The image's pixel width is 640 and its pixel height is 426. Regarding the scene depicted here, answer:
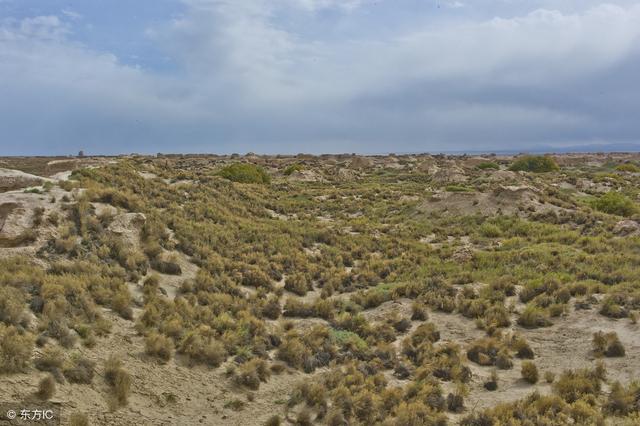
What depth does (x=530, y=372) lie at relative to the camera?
10.8m

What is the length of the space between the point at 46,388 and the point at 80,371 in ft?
2.66

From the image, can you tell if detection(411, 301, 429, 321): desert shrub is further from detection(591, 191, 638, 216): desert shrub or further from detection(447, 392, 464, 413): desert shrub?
detection(591, 191, 638, 216): desert shrub

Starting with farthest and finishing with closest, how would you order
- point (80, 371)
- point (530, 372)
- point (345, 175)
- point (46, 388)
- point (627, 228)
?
point (345, 175) < point (627, 228) < point (530, 372) < point (80, 371) < point (46, 388)

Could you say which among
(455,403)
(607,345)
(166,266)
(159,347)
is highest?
(166,266)

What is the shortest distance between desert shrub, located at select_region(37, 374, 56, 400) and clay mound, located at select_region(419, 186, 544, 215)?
95.5 ft

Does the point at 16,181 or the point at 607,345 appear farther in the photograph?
the point at 16,181

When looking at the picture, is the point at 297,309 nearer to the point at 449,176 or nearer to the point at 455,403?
the point at 455,403

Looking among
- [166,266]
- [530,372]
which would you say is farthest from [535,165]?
[166,266]

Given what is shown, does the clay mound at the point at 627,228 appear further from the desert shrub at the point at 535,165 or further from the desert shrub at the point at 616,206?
the desert shrub at the point at 535,165

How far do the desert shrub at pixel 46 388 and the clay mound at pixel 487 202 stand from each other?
95.5ft

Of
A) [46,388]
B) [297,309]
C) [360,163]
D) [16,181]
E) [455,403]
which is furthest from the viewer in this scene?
[360,163]

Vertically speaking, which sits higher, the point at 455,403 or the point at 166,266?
the point at 166,266

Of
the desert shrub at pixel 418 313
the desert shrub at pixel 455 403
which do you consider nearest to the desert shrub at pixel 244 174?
the desert shrub at pixel 418 313

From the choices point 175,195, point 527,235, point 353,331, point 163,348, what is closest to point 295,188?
point 175,195
